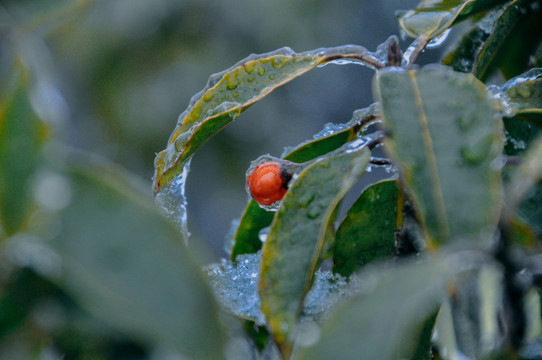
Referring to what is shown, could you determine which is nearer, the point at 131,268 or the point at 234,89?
the point at 131,268

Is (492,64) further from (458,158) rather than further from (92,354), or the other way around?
(92,354)

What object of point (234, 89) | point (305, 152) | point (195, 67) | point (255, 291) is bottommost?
point (255, 291)

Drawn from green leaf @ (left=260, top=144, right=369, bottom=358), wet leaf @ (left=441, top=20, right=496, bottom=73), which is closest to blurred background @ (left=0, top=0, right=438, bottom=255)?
wet leaf @ (left=441, top=20, right=496, bottom=73)

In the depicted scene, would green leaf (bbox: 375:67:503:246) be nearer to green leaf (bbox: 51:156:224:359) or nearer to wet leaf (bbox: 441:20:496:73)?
green leaf (bbox: 51:156:224:359)

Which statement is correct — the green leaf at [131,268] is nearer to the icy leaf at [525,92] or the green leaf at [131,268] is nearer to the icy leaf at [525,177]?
the icy leaf at [525,177]

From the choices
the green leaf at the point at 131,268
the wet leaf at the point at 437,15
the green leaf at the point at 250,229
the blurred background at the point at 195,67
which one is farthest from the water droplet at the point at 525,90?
the blurred background at the point at 195,67

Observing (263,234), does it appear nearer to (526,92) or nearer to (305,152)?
(305,152)

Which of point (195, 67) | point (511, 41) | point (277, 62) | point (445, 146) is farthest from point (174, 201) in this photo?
point (195, 67)
